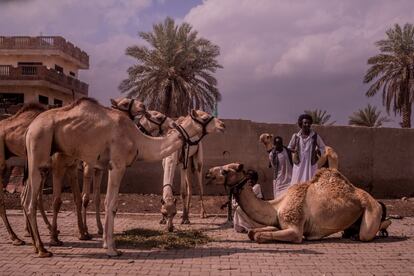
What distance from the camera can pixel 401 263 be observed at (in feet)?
23.1

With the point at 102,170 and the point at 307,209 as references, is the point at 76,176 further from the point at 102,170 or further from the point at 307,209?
the point at 307,209

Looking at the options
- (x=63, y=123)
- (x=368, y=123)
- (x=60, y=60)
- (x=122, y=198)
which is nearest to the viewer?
(x=63, y=123)

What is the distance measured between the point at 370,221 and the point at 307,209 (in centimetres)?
106

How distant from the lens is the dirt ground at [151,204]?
41.5 feet

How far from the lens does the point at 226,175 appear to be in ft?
28.0

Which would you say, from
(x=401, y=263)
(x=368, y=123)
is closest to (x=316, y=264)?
(x=401, y=263)

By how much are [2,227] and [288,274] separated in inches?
232

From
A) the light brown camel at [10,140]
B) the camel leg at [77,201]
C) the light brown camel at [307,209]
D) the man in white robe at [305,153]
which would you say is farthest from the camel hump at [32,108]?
the man in white robe at [305,153]

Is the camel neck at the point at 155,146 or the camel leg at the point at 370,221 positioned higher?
the camel neck at the point at 155,146

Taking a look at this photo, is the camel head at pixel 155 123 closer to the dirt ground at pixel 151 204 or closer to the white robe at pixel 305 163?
the white robe at pixel 305 163

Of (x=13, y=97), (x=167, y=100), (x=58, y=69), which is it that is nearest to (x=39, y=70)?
(x=13, y=97)

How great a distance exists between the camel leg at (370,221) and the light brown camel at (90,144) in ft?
10.9

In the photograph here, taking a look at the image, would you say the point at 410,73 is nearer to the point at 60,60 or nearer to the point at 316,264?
the point at 316,264

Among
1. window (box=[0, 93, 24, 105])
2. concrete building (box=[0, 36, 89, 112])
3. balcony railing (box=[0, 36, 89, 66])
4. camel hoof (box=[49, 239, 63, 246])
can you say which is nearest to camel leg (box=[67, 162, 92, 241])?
camel hoof (box=[49, 239, 63, 246])
